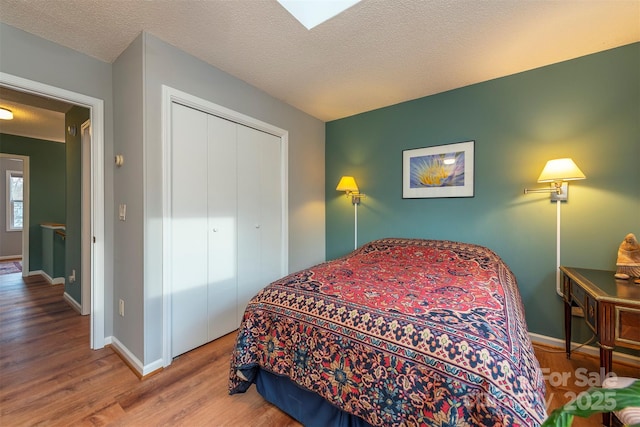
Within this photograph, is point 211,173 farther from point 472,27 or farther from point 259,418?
point 472,27

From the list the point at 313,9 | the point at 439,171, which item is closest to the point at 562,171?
the point at 439,171

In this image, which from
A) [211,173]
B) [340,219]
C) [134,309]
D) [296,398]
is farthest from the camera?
[340,219]

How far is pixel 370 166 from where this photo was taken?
315 centimetres

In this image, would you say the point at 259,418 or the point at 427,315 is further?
the point at 259,418

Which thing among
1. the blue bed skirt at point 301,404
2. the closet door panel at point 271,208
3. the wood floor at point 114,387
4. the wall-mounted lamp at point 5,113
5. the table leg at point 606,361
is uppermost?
the wall-mounted lamp at point 5,113

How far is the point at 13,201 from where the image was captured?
5.67m

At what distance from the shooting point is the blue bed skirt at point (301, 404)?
48.4 inches

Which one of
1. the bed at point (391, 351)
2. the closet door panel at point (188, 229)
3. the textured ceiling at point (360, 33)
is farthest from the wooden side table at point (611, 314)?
the closet door panel at point (188, 229)

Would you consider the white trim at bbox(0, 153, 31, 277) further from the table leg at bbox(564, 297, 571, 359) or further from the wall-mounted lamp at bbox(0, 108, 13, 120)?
the table leg at bbox(564, 297, 571, 359)

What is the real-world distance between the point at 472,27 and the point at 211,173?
2222mm

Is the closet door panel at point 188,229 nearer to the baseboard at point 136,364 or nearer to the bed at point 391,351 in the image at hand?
the baseboard at point 136,364

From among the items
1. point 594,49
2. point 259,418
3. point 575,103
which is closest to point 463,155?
point 575,103

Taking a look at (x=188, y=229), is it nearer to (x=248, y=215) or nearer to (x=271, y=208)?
(x=248, y=215)

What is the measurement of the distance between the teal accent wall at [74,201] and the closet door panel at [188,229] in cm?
146
